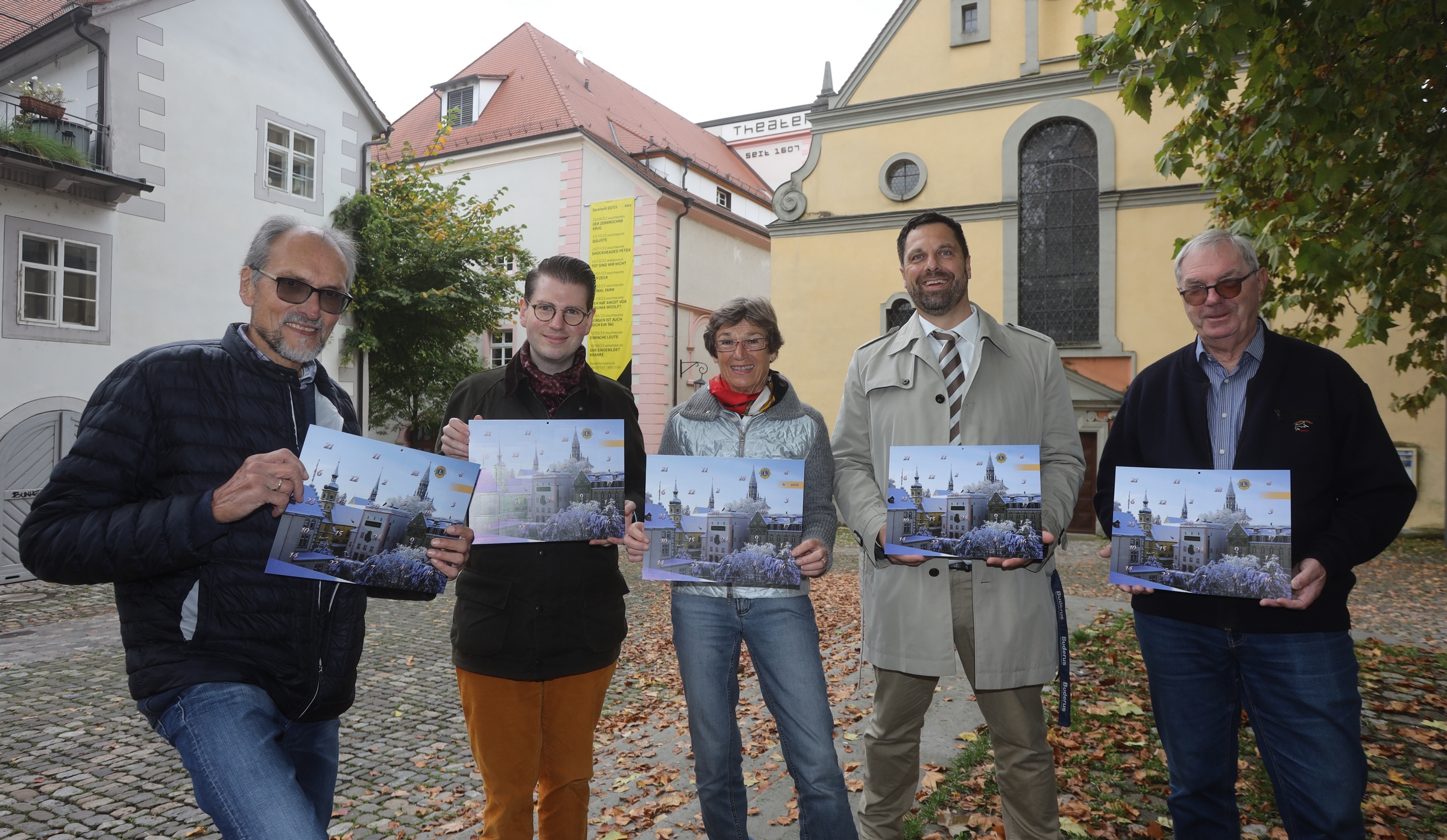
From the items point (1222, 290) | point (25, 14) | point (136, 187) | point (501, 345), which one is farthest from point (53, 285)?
point (501, 345)

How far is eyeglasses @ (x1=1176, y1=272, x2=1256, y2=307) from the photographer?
9.48 feet

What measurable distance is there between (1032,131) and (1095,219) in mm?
2607

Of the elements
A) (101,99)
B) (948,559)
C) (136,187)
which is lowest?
(948,559)

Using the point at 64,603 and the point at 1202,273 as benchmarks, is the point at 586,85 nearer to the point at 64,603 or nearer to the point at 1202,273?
the point at 64,603

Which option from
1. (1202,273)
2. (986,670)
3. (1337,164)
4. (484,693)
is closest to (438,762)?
(484,693)

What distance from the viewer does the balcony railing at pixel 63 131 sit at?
37.3 ft

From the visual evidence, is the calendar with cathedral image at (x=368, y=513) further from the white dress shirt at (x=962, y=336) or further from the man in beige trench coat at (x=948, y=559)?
the white dress shirt at (x=962, y=336)

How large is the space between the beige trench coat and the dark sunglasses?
1.69 feet

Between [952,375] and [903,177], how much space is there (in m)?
18.8

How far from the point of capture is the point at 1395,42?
4.39 m

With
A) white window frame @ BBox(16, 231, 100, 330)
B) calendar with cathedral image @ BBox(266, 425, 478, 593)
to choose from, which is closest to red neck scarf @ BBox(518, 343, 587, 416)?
calendar with cathedral image @ BBox(266, 425, 478, 593)

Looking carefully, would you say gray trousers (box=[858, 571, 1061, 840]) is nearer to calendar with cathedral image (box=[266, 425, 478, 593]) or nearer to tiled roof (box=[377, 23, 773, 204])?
calendar with cathedral image (box=[266, 425, 478, 593])

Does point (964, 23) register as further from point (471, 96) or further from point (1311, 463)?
point (1311, 463)

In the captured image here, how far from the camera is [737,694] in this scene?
3117 millimetres
